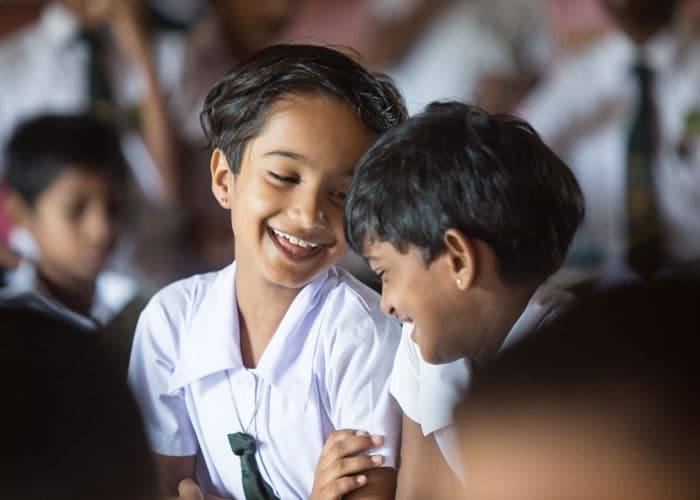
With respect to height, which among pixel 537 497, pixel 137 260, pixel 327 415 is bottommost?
pixel 537 497

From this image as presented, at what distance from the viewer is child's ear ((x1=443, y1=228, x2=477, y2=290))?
0.47 metres

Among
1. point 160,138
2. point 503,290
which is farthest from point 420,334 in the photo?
point 160,138

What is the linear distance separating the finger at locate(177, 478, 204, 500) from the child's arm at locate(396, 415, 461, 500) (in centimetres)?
11

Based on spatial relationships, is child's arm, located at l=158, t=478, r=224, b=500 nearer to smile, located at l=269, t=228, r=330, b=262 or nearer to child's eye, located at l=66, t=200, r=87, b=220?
smile, located at l=269, t=228, r=330, b=262

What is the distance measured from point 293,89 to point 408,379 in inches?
6.3

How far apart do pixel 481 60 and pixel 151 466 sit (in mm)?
1360

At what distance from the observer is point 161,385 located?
0.55 metres

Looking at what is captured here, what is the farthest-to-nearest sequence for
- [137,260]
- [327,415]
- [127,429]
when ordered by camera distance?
[137,260]
[327,415]
[127,429]

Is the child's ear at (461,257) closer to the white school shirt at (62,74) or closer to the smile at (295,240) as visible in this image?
the smile at (295,240)

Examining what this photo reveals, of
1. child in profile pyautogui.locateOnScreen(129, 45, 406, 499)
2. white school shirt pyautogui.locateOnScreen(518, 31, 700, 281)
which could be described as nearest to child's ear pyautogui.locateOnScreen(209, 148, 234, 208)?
child in profile pyautogui.locateOnScreen(129, 45, 406, 499)

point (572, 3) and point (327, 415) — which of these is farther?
point (572, 3)

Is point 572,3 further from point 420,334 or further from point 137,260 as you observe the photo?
point 420,334

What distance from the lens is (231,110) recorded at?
0.54 meters

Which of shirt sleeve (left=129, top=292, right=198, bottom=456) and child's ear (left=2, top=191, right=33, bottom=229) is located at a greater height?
child's ear (left=2, top=191, right=33, bottom=229)
